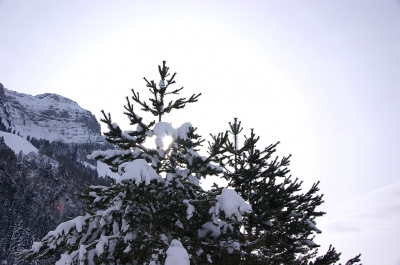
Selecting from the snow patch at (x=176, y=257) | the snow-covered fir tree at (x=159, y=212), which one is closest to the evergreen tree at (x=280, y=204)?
the snow-covered fir tree at (x=159, y=212)

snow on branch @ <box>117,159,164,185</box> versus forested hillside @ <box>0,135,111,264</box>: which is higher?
forested hillside @ <box>0,135,111,264</box>

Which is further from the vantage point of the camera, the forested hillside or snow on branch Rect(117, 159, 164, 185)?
the forested hillside

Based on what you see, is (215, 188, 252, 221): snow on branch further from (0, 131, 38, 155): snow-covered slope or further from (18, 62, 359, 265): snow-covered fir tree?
(0, 131, 38, 155): snow-covered slope

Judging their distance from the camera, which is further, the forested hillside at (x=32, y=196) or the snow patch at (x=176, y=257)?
the forested hillside at (x=32, y=196)

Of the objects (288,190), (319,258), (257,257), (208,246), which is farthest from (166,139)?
Answer: (319,258)

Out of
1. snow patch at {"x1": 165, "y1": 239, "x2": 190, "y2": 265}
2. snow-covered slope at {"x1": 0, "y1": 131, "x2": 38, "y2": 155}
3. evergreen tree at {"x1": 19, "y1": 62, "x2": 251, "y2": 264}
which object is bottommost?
snow patch at {"x1": 165, "y1": 239, "x2": 190, "y2": 265}

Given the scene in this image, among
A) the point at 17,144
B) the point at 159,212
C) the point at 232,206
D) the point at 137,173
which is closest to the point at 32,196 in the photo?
the point at 17,144

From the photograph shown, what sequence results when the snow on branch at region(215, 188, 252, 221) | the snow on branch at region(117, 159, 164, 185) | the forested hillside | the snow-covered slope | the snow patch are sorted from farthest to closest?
the snow-covered slope → the forested hillside → the snow on branch at region(215, 188, 252, 221) → the snow on branch at region(117, 159, 164, 185) → the snow patch

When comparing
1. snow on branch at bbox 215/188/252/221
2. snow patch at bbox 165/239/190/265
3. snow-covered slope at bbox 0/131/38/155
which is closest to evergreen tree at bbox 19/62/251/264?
snow on branch at bbox 215/188/252/221

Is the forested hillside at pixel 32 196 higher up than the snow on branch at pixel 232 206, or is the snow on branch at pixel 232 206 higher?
the forested hillside at pixel 32 196

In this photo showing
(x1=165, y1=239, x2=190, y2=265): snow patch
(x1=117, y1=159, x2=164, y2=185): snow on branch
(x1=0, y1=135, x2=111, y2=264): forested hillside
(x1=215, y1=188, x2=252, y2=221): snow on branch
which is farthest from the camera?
(x1=0, y1=135, x2=111, y2=264): forested hillside

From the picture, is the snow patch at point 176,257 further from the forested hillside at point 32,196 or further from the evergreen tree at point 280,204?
the forested hillside at point 32,196

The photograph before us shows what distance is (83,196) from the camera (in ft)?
25.3

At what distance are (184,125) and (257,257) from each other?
4167mm
